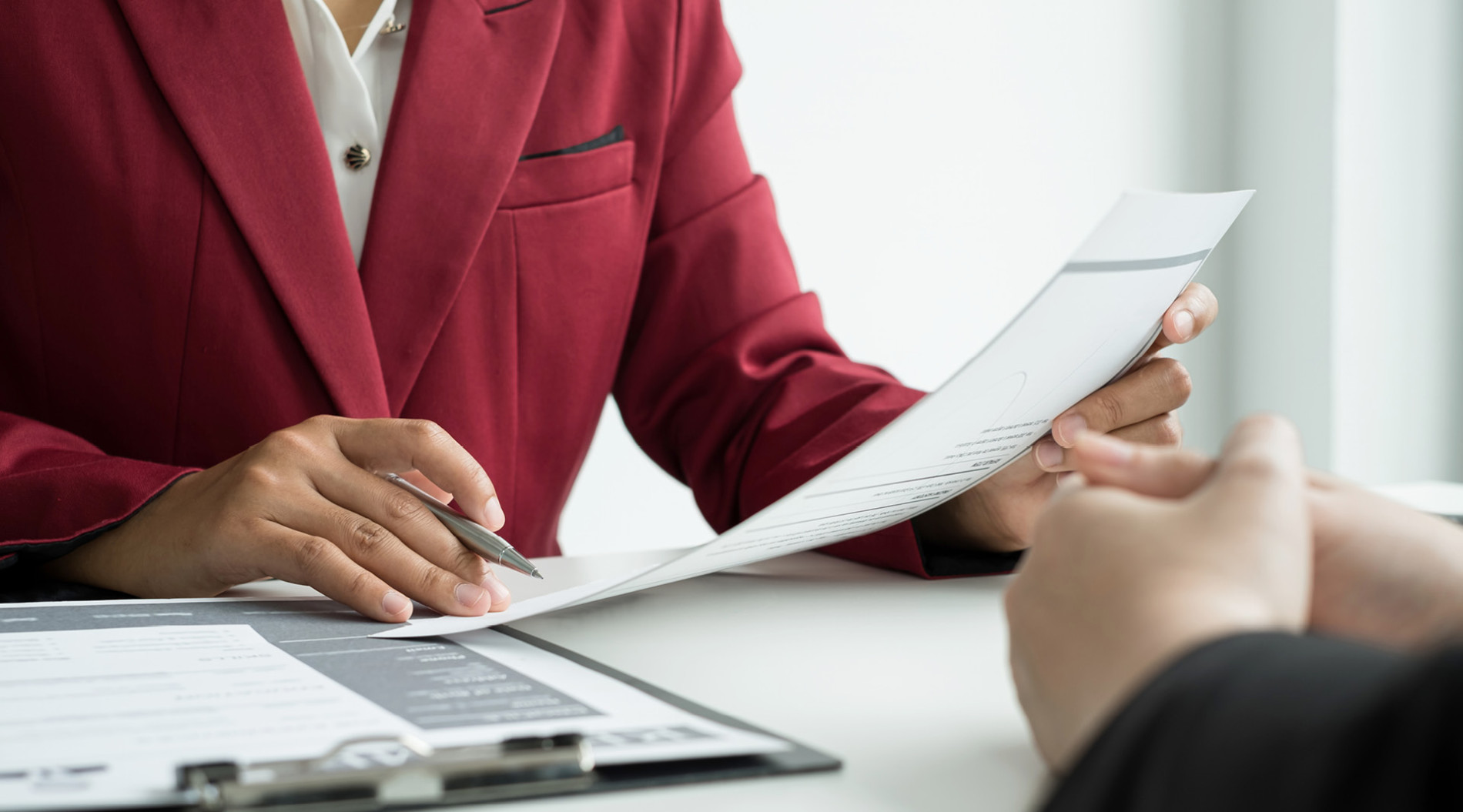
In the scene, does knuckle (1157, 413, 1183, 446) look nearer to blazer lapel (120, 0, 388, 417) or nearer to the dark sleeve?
the dark sleeve

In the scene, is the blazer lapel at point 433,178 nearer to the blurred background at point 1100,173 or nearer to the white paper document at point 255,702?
the white paper document at point 255,702

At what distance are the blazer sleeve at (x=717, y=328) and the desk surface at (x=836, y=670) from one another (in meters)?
0.17

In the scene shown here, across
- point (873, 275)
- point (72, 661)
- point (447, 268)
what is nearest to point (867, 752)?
point (72, 661)

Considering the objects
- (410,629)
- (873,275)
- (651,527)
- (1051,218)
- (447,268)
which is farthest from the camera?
(1051,218)

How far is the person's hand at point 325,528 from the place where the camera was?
22.5 inches

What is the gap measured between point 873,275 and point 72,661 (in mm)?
1899

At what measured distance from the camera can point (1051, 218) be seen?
238 cm

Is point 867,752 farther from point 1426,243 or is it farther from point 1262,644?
point 1426,243

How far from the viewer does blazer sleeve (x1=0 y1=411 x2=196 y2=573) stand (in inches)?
25.3

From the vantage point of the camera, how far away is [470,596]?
56 cm

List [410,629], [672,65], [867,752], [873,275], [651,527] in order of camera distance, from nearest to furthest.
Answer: [867,752], [410,629], [672,65], [651,527], [873,275]

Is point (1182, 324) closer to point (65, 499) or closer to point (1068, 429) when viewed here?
point (1068, 429)

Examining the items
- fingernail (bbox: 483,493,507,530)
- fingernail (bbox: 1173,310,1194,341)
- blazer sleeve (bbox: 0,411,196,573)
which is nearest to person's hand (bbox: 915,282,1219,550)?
fingernail (bbox: 1173,310,1194,341)

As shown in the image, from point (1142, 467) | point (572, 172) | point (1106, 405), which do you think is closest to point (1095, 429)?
point (1106, 405)
